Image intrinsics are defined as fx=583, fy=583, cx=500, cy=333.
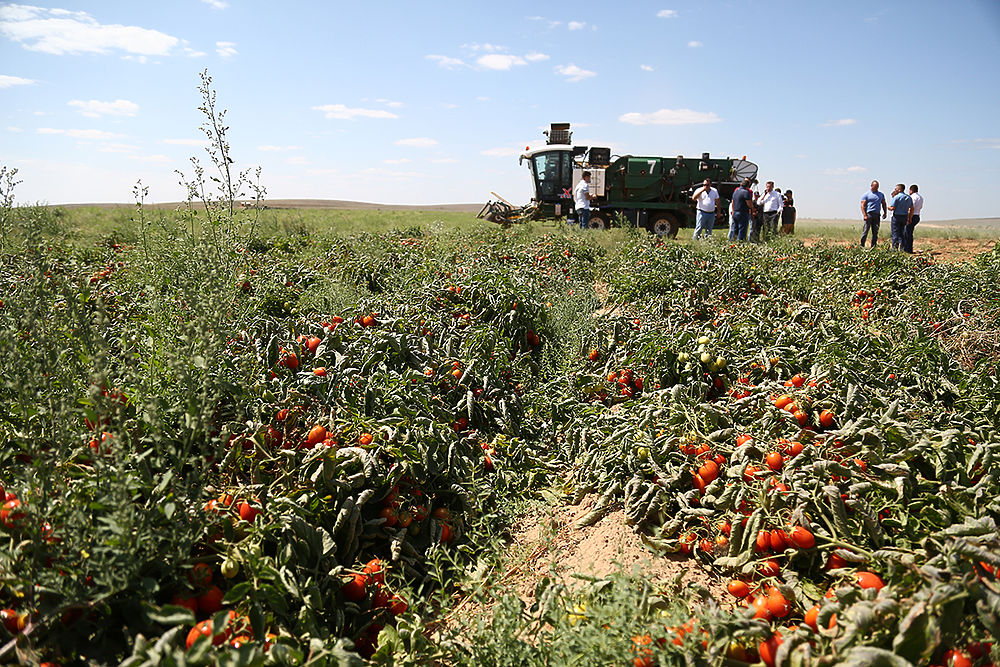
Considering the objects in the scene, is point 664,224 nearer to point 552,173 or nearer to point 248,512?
point 552,173

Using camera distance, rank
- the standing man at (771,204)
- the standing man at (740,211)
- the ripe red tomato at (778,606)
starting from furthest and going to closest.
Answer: the standing man at (771,204)
the standing man at (740,211)
the ripe red tomato at (778,606)

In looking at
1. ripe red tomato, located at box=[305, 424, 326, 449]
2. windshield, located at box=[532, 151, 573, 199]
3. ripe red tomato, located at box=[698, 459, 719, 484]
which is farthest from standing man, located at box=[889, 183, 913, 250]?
ripe red tomato, located at box=[305, 424, 326, 449]

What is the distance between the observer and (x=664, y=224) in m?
17.6

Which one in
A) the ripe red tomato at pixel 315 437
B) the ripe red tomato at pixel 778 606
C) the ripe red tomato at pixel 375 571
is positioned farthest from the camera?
the ripe red tomato at pixel 315 437

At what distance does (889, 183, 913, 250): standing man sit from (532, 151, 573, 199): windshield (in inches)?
398

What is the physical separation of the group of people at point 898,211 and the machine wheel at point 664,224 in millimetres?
5728

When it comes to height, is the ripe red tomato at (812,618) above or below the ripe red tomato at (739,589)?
above

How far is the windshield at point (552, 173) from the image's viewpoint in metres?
19.7

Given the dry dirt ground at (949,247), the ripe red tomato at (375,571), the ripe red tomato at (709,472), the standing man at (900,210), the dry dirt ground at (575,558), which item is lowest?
the dry dirt ground at (575,558)

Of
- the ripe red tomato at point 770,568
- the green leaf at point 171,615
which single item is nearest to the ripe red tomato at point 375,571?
the green leaf at point 171,615

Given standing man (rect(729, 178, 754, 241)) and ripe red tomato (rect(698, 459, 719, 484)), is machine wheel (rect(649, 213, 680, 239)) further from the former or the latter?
ripe red tomato (rect(698, 459, 719, 484))

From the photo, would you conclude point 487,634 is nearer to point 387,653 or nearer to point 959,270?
point 387,653

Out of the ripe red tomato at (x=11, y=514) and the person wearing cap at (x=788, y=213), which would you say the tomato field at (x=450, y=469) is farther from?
the person wearing cap at (x=788, y=213)

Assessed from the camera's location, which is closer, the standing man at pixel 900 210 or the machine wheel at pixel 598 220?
the standing man at pixel 900 210
